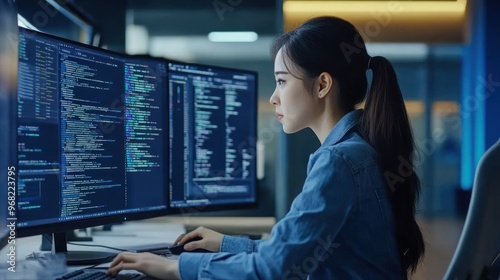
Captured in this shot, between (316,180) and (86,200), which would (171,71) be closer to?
(86,200)

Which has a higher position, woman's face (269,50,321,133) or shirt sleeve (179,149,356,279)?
woman's face (269,50,321,133)

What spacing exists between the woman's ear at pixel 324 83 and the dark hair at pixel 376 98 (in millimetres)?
10

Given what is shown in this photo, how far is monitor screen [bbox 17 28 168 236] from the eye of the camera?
125 centimetres

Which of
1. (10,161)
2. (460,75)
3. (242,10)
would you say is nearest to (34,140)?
(10,161)

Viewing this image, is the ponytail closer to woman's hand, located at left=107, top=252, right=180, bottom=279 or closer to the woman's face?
the woman's face

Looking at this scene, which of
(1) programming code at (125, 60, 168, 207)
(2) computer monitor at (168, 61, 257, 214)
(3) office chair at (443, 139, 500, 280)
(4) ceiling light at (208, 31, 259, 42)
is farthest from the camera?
(4) ceiling light at (208, 31, 259, 42)

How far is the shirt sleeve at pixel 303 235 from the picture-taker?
1086 millimetres

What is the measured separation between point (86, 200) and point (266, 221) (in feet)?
3.57

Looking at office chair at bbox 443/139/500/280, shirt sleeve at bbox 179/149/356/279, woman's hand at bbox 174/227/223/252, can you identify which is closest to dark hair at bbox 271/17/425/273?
shirt sleeve at bbox 179/149/356/279

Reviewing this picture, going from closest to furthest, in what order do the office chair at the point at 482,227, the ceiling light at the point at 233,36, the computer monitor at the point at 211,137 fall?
the office chair at the point at 482,227, the computer monitor at the point at 211,137, the ceiling light at the point at 233,36

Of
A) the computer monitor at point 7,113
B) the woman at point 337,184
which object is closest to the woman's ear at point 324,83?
the woman at point 337,184

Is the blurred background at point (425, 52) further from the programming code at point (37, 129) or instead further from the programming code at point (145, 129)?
the programming code at point (37, 129)

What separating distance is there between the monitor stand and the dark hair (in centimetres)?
67

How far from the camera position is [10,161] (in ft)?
3.86
